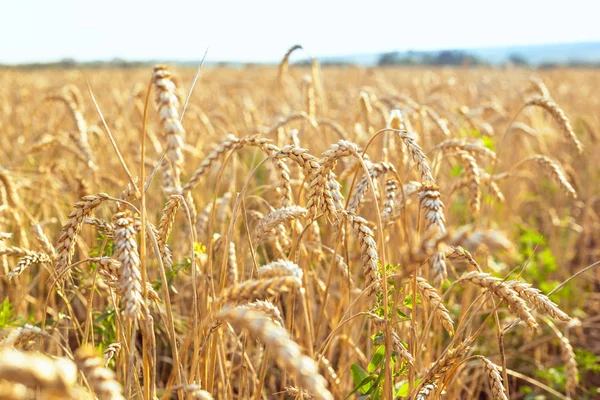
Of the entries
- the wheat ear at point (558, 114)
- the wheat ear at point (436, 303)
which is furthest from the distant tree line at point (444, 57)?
the wheat ear at point (436, 303)

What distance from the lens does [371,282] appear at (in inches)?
57.1

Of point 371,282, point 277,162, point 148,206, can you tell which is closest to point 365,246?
point 371,282

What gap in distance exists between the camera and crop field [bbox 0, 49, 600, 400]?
1.09 m

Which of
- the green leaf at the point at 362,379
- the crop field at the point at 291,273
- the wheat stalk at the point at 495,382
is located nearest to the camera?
the crop field at the point at 291,273

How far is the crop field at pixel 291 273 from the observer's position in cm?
109

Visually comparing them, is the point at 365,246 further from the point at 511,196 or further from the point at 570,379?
the point at 511,196

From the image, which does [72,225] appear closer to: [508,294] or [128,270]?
[128,270]

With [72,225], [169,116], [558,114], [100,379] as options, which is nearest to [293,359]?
[100,379]

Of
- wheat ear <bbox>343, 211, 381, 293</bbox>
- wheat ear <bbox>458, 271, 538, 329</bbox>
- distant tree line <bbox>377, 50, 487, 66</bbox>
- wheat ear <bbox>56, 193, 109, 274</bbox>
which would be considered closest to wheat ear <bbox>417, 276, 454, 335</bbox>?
wheat ear <bbox>458, 271, 538, 329</bbox>

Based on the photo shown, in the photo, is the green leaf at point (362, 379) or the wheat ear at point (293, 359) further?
the green leaf at point (362, 379)

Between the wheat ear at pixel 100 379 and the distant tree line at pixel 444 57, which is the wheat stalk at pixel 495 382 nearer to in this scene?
the wheat ear at pixel 100 379

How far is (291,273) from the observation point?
45.6 inches

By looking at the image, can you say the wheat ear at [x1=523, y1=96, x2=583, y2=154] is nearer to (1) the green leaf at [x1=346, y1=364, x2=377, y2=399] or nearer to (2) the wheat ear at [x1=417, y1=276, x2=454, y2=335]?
(2) the wheat ear at [x1=417, y1=276, x2=454, y2=335]

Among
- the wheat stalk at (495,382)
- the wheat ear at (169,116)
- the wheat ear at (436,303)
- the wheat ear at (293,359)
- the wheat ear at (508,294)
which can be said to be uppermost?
the wheat ear at (169,116)
